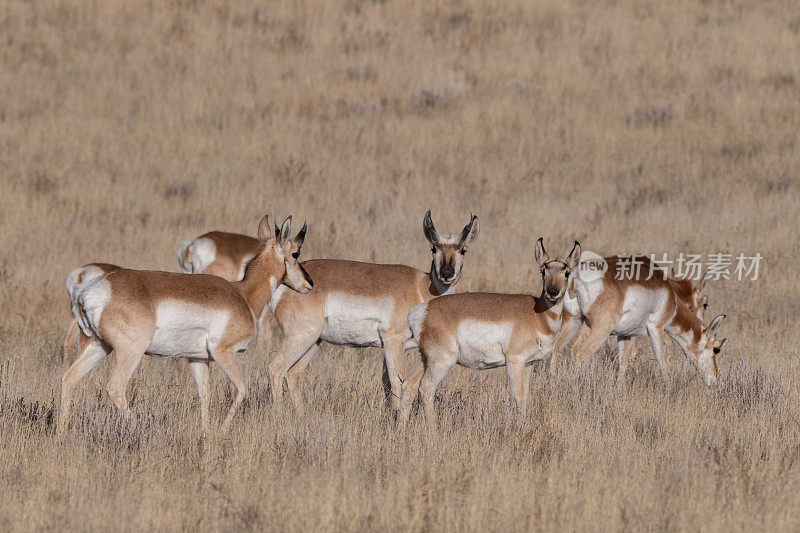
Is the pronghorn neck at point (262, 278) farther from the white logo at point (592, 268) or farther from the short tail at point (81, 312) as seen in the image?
the white logo at point (592, 268)

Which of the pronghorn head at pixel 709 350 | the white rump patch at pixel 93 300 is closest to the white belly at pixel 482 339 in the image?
the white rump patch at pixel 93 300

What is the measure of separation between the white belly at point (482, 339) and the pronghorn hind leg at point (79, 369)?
2.31 metres

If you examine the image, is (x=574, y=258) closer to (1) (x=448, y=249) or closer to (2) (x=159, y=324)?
(1) (x=448, y=249)

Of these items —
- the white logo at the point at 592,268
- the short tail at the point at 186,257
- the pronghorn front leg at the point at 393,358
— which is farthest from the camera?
the short tail at the point at 186,257

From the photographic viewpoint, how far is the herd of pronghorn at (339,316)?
6.57 metres

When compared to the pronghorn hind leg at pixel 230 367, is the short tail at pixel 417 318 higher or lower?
higher

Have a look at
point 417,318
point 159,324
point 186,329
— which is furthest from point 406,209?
point 159,324

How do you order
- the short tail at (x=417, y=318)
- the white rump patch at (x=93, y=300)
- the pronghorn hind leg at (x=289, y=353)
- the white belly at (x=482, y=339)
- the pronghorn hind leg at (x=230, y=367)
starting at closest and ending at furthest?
1. the white rump patch at (x=93, y=300)
2. the pronghorn hind leg at (x=230, y=367)
3. the white belly at (x=482, y=339)
4. the short tail at (x=417, y=318)
5. the pronghorn hind leg at (x=289, y=353)

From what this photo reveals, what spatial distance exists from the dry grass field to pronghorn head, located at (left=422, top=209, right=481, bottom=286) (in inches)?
35.6

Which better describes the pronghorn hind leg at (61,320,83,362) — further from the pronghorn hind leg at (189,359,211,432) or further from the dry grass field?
the pronghorn hind leg at (189,359,211,432)

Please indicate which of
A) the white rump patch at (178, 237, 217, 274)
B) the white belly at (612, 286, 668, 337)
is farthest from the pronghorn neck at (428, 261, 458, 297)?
the white rump patch at (178, 237, 217, 274)

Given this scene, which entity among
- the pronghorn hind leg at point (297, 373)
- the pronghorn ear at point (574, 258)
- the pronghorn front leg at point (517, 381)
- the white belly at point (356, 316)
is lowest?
the pronghorn hind leg at point (297, 373)

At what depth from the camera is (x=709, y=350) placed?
9398 mm

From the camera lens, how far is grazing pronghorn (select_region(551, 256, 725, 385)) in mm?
9172
